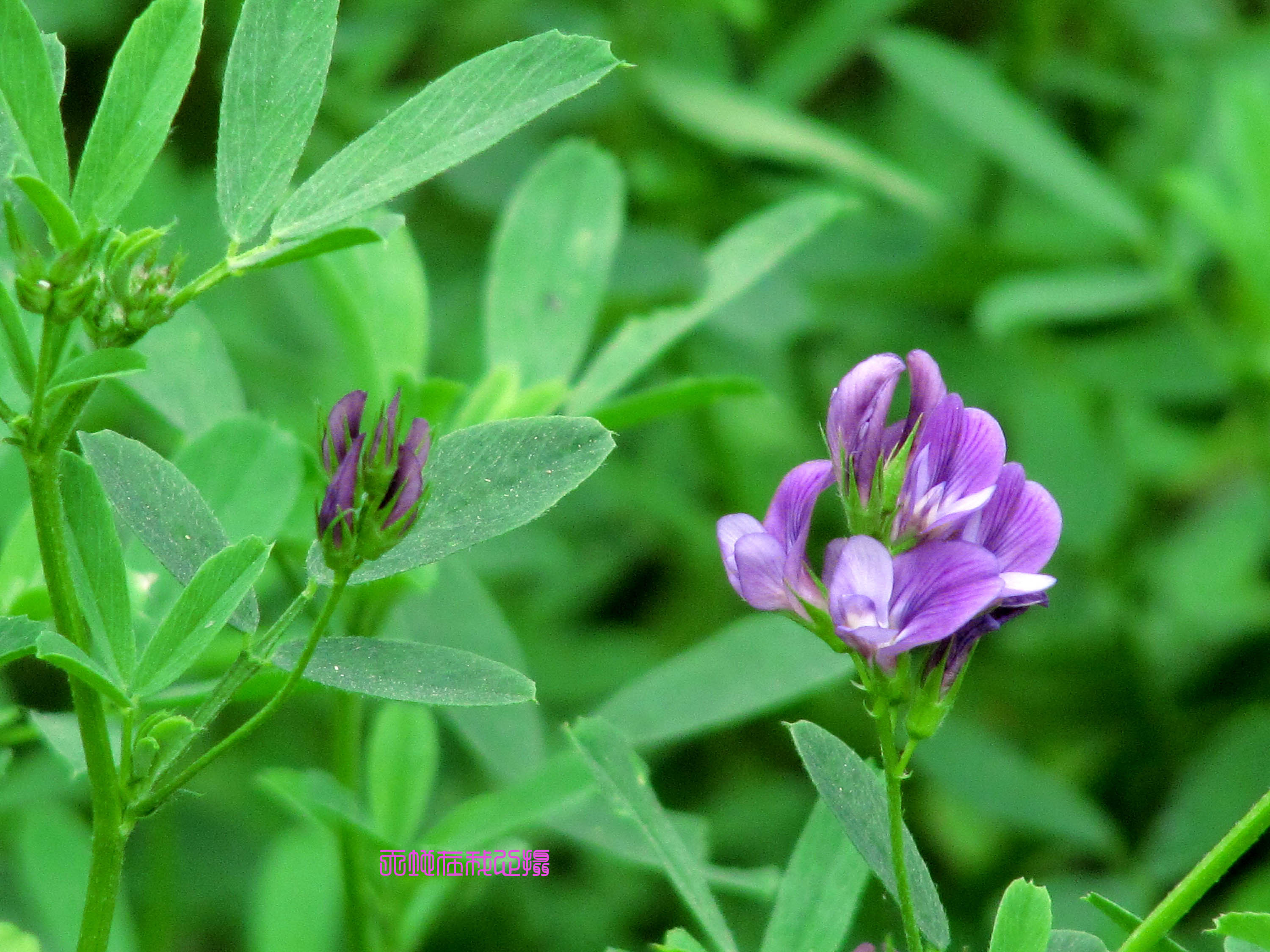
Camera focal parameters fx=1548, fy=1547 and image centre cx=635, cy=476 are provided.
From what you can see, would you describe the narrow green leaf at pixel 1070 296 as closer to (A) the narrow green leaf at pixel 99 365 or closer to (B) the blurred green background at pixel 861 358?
(B) the blurred green background at pixel 861 358

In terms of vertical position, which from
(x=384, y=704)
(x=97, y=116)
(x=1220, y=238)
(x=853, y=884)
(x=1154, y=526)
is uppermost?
(x=97, y=116)

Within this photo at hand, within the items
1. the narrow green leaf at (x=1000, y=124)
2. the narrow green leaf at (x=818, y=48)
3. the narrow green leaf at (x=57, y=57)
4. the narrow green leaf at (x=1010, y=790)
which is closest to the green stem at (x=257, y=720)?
the narrow green leaf at (x=57, y=57)

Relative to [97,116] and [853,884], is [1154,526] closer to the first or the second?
[853,884]

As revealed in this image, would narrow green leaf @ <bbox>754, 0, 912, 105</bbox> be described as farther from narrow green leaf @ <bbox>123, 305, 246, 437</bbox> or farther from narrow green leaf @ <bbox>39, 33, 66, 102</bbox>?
narrow green leaf @ <bbox>39, 33, 66, 102</bbox>

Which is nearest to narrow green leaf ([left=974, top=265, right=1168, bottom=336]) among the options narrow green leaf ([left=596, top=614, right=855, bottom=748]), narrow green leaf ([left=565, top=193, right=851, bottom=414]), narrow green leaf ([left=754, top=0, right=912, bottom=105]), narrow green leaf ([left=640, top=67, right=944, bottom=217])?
narrow green leaf ([left=640, top=67, right=944, bottom=217])

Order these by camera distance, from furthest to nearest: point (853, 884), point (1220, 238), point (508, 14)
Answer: point (508, 14)
point (1220, 238)
point (853, 884)

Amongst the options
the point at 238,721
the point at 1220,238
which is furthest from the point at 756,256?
the point at 238,721
